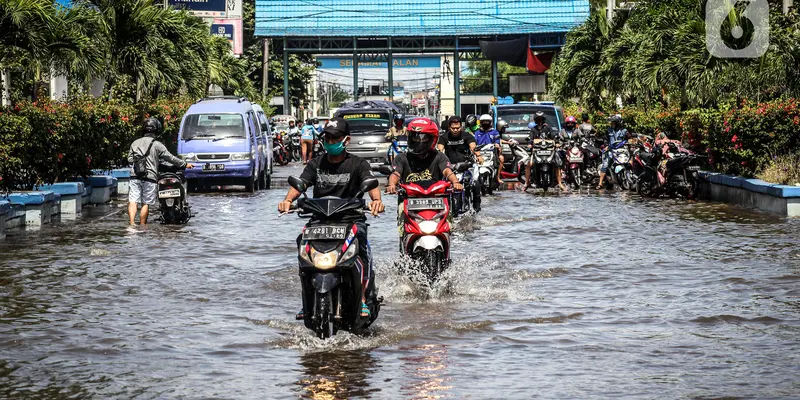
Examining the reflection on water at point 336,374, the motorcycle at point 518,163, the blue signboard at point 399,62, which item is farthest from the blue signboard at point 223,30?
the reflection on water at point 336,374

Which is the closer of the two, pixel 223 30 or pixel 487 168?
pixel 487 168

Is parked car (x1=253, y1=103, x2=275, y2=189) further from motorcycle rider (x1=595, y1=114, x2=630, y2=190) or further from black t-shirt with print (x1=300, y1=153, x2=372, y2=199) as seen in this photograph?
black t-shirt with print (x1=300, y1=153, x2=372, y2=199)

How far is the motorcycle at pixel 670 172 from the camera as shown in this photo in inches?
915

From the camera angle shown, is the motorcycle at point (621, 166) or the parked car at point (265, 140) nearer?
the motorcycle at point (621, 166)

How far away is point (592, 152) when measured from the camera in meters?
28.5

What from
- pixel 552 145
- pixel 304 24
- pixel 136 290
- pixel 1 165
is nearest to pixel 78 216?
pixel 1 165

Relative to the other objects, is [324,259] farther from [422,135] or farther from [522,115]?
[522,115]

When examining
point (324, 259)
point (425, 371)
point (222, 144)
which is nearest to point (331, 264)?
point (324, 259)

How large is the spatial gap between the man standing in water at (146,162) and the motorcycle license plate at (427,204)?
25.2ft

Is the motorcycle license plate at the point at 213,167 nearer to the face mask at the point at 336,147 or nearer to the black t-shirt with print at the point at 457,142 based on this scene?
the black t-shirt with print at the point at 457,142

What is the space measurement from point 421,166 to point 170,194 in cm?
743

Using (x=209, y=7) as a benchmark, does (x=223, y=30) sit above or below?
below

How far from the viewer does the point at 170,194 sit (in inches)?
714

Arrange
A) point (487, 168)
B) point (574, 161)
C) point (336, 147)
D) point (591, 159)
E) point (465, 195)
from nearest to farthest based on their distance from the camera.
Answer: point (336, 147)
point (465, 195)
point (487, 168)
point (574, 161)
point (591, 159)
